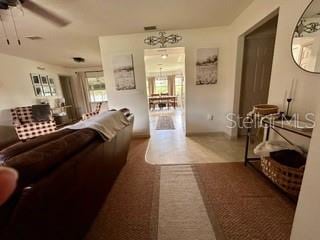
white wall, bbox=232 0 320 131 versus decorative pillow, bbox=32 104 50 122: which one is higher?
white wall, bbox=232 0 320 131

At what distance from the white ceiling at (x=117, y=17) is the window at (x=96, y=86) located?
3.53 m

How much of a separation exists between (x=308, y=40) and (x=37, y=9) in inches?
127

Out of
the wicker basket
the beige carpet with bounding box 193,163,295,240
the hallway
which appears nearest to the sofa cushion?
the beige carpet with bounding box 193,163,295,240

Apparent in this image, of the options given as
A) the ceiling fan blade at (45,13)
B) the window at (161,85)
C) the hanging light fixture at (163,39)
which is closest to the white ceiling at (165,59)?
the hanging light fixture at (163,39)

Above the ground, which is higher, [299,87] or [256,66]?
[256,66]

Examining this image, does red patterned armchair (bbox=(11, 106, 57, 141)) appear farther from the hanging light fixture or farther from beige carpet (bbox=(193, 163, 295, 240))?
beige carpet (bbox=(193, 163, 295, 240))

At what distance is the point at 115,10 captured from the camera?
2.28 m

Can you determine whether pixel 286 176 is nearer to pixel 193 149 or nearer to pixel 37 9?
pixel 193 149

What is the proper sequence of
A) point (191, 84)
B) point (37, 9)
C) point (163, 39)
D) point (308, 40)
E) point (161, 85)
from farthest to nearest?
1. point (161, 85)
2. point (191, 84)
3. point (163, 39)
4. point (37, 9)
5. point (308, 40)

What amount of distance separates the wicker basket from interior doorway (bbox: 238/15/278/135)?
185cm

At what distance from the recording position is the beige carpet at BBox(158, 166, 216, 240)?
126 cm

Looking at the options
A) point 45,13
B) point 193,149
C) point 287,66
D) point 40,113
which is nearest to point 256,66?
point 287,66

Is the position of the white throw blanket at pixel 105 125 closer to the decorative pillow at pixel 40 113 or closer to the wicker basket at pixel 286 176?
the wicker basket at pixel 286 176

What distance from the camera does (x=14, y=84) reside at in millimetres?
Result: 4270
